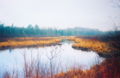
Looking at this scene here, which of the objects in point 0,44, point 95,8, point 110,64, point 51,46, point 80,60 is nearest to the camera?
point 0,44

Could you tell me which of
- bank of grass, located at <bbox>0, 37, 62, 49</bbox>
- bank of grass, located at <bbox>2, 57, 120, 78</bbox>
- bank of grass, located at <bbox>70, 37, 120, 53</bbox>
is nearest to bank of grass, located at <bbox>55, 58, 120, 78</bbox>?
bank of grass, located at <bbox>2, 57, 120, 78</bbox>

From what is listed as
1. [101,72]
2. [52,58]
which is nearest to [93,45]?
[101,72]

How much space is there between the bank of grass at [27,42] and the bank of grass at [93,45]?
0.96 feet

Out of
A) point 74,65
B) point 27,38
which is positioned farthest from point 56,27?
point 74,65

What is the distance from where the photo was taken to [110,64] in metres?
2.30

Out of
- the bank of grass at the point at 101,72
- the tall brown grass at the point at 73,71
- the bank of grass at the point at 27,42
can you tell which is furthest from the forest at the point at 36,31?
the bank of grass at the point at 101,72

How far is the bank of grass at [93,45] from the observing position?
7.09 feet

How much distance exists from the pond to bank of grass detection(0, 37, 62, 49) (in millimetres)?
50

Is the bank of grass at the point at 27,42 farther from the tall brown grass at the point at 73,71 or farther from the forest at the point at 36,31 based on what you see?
the tall brown grass at the point at 73,71

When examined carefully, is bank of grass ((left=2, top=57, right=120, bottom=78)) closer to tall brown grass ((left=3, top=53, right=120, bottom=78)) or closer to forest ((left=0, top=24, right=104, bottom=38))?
tall brown grass ((left=3, top=53, right=120, bottom=78))

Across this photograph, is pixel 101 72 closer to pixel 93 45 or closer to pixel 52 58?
pixel 93 45

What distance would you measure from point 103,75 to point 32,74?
39.3 inches

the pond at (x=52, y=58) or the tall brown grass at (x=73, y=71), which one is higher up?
the pond at (x=52, y=58)

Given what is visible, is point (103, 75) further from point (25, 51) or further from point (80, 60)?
point (25, 51)
